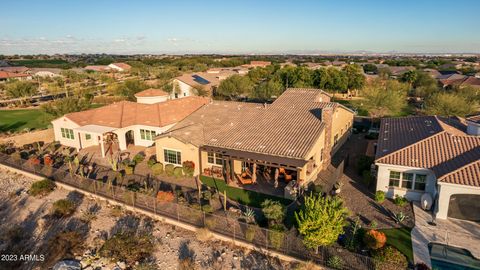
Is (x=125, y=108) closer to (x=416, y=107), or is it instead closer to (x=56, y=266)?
(x=56, y=266)

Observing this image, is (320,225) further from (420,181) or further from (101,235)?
(101,235)

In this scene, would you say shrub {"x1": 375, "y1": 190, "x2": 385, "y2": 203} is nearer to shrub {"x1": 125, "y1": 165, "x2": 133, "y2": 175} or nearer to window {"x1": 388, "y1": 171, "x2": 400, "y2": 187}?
window {"x1": 388, "y1": 171, "x2": 400, "y2": 187}

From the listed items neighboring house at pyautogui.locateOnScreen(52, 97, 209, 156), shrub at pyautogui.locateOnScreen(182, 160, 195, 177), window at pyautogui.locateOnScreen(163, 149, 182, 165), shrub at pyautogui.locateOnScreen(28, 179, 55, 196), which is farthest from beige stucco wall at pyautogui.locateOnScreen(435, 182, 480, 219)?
shrub at pyautogui.locateOnScreen(28, 179, 55, 196)

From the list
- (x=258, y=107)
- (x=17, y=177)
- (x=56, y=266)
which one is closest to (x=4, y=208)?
(x=17, y=177)

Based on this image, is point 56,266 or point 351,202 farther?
point 351,202

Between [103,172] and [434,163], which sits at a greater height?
[434,163]

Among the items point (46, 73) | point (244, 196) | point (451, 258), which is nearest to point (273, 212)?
point (244, 196)

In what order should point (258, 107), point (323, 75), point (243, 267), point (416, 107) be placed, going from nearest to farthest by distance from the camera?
point (243, 267) → point (258, 107) → point (416, 107) → point (323, 75)
